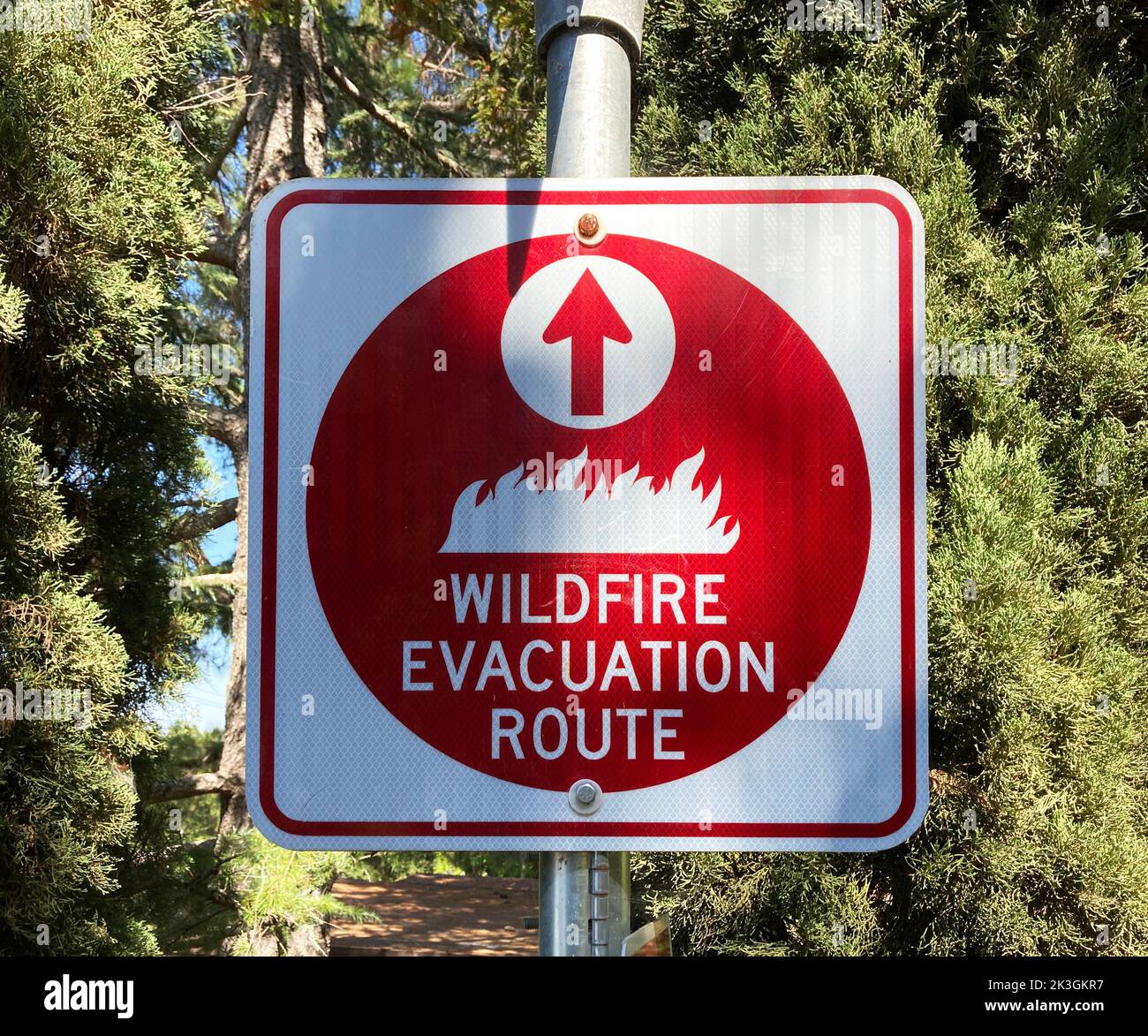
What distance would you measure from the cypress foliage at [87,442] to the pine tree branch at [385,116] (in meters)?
4.59

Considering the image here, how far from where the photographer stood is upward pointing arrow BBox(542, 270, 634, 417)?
1230 mm

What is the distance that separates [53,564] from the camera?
4316mm

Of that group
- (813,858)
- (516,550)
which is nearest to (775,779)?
(516,550)

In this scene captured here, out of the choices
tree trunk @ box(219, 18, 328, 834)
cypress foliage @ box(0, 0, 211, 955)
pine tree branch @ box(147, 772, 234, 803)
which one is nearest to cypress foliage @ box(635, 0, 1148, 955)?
cypress foliage @ box(0, 0, 211, 955)

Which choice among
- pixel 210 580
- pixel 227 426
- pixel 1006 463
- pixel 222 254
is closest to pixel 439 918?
pixel 210 580

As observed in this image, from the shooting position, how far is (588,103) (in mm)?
1266

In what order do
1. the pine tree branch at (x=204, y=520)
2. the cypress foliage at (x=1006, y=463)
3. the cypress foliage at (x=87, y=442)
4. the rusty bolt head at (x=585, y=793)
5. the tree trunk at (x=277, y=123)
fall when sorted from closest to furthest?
the rusty bolt head at (x=585, y=793)
the cypress foliage at (x=1006, y=463)
the cypress foliage at (x=87, y=442)
the pine tree branch at (x=204, y=520)
the tree trunk at (x=277, y=123)

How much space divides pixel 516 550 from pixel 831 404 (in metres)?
0.39

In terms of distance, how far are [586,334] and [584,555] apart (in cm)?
25

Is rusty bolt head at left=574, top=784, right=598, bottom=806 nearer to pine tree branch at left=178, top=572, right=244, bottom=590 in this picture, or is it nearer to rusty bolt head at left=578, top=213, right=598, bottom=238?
rusty bolt head at left=578, top=213, right=598, bottom=238

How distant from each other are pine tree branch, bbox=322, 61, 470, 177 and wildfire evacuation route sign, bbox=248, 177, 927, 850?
8.50m

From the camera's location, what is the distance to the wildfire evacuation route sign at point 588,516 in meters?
1.19

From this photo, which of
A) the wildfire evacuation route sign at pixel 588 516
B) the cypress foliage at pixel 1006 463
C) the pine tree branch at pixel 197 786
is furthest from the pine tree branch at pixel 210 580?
the wildfire evacuation route sign at pixel 588 516

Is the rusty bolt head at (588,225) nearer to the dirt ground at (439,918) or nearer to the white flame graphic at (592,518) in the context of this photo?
the white flame graphic at (592,518)
